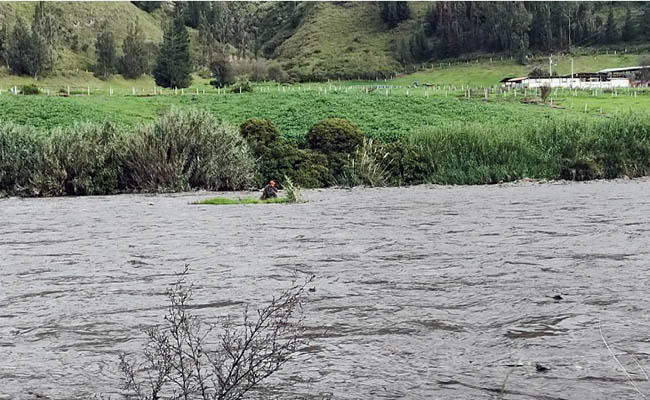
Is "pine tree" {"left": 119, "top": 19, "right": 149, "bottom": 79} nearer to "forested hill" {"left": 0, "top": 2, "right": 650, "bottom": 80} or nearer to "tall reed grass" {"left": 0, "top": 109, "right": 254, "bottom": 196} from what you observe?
"forested hill" {"left": 0, "top": 2, "right": 650, "bottom": 80}

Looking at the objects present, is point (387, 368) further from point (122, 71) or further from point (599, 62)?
point (599, 62)

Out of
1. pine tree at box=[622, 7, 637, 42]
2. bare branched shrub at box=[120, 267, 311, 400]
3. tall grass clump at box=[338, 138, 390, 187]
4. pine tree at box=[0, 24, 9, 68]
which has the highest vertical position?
pine tree at box=[0, 24, 9, 68]

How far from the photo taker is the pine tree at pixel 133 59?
126188mm

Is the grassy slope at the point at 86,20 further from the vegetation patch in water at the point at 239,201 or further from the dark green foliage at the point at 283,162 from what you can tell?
the vegetation patch in water at the point at 239,201

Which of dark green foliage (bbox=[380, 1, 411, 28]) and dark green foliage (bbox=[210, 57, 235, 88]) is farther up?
dark green foliage (bbox=[380, 1, 411, 28])

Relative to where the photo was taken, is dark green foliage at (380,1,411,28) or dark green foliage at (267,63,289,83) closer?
dark green foliage at (267,63,289,83)

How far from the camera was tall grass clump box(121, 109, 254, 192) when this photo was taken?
122 feet

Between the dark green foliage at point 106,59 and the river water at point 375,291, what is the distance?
100462 millimetres

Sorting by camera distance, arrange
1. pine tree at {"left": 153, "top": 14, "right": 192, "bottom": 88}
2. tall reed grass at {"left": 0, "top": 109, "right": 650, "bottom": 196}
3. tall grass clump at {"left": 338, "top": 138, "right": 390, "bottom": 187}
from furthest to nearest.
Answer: pine tree at {"left": 153, "top": 14, "right": 192, "bottom": 88} < tall grass clump at {"left": 338, "top": 138, "right": 390, "bottom": 187} < tall reed grass at {"left": 0, "top": 109, "right": 650, "bottom": 196}

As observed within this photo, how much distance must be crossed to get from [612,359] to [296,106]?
166 feet

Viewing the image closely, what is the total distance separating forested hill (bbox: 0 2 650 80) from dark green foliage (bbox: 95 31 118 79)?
481 cm

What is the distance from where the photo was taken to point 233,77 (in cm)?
10925

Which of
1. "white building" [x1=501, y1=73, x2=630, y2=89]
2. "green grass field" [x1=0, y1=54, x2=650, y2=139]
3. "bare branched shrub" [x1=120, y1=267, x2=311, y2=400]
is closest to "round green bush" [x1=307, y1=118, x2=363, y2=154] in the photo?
"green grass field" [x1=0, y1=54, x2=650, y2=139]

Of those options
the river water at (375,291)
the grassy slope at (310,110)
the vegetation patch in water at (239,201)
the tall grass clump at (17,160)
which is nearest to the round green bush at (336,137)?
the grassy slope at (310,110)
